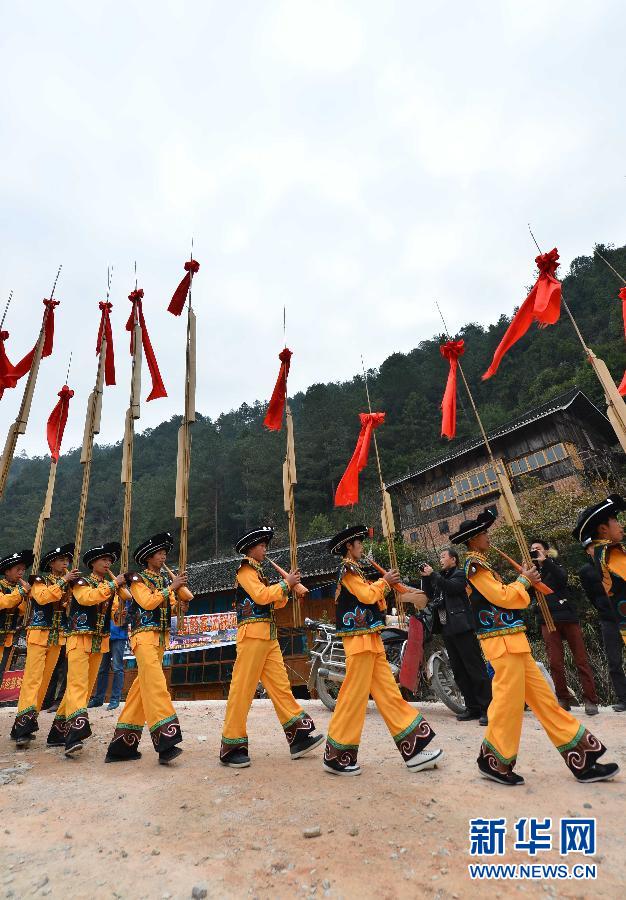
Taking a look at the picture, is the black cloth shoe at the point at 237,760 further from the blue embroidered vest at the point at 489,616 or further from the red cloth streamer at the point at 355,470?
the red cloth streamer at the point at 355,470

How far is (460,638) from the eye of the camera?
18.8ft

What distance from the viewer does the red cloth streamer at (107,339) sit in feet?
27.1

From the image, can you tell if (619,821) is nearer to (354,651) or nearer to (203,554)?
(354,651)

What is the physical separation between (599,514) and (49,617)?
5685 mm

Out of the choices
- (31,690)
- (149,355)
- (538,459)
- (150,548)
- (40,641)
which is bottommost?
(31,690)

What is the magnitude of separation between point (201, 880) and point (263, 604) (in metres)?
2.22

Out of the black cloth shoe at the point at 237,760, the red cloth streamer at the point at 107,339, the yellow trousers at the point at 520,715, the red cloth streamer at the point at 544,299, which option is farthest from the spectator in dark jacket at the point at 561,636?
the red cloth streamer at the point at 107,339

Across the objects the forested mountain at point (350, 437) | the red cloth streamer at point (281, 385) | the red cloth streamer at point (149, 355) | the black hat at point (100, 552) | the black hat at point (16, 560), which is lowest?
the black hat at point (100, 552)

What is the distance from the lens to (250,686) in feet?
13.9

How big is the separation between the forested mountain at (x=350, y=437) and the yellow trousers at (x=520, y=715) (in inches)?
960

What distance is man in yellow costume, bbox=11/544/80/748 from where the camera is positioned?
202 inches

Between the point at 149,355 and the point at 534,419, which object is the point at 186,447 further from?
the point at 534,419

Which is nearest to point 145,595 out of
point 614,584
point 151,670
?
point 151,670

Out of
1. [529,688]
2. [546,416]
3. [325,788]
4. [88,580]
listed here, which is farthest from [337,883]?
[546,416]
